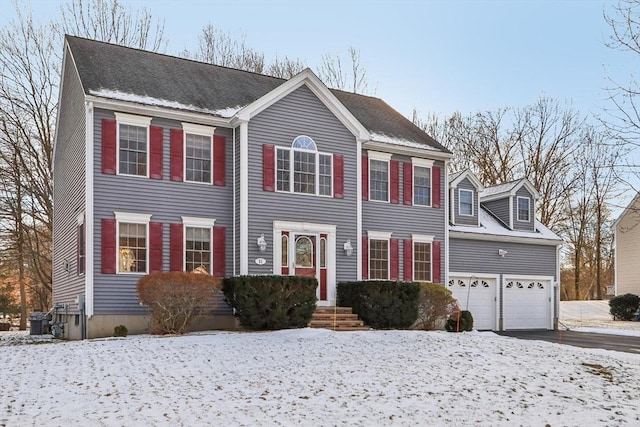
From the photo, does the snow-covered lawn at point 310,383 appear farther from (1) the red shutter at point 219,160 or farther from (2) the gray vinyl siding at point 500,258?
(2) the gray vinyl siding at point 500,258

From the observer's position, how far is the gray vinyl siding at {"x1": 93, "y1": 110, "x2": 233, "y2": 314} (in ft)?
51.8

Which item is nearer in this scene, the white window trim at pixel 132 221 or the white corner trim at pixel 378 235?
the white window trim at pixel 132 221

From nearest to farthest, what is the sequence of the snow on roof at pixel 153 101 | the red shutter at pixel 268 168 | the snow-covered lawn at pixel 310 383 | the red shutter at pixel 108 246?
the snow-covered lawn at pixel 310 383 < the red shutter at pixel 108 246 < the snow on roof at pixel 153 101 < the red shutter at pixel 268 168

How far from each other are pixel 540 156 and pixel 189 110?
93.9 feet

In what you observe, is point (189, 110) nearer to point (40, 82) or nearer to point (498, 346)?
point (498, 346)

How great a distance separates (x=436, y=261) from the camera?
2145cm

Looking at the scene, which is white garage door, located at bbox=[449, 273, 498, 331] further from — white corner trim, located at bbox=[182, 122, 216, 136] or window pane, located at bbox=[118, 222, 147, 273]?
window pane, located at bbox=[118, 222, 147, 273]

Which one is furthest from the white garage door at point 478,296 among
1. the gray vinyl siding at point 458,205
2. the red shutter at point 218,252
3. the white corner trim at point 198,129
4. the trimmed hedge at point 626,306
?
the trimmed hedge at point 626,306

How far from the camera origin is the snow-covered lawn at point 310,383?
26.3 feet

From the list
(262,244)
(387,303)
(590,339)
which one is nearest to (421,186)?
(387,303)

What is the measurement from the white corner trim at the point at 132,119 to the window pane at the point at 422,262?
9437mm

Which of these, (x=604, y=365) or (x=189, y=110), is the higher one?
(x=189, y=110)

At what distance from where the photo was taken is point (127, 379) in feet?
31.6

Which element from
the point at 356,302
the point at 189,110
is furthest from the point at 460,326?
the point at 189,110
